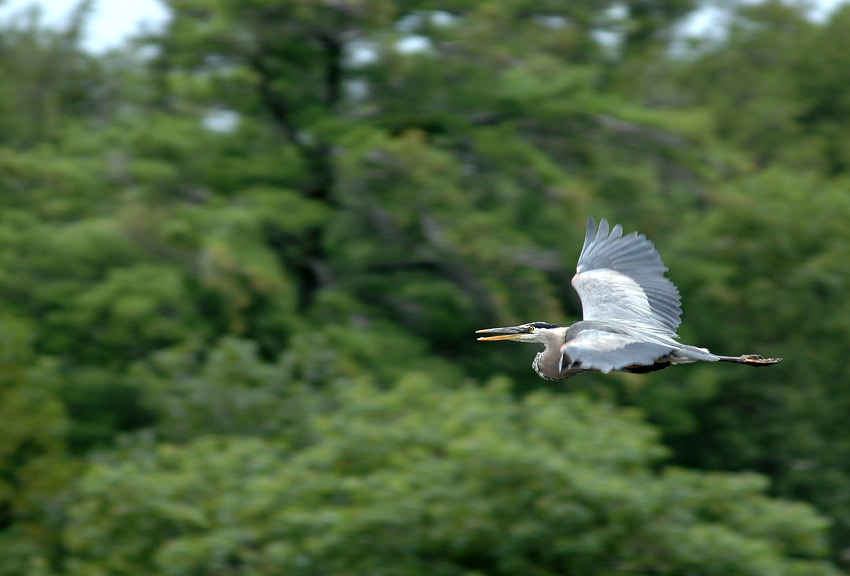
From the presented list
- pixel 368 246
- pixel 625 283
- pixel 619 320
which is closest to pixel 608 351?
pixel 619 320

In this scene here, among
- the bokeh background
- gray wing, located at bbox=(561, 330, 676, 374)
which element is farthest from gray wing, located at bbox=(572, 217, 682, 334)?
the bokeh background

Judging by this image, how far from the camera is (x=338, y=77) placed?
65.9 feet

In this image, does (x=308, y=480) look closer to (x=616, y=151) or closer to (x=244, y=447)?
(x=244, y=447)

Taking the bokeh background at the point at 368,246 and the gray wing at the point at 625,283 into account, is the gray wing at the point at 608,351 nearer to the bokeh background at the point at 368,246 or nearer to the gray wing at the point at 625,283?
the gray wing at the point at 625,283

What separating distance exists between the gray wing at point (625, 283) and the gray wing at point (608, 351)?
1.15 m

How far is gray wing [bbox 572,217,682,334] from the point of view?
793 cm

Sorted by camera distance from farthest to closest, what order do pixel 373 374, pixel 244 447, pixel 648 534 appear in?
pixel 373 374 → pixel 244 447 → pixel 648 534

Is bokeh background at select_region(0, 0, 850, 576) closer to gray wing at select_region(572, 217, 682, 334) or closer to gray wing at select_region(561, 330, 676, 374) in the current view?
gray wing at select_region(572, 217, 682, 334)

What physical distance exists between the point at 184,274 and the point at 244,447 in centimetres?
590

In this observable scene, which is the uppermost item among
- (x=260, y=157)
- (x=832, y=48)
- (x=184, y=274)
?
(x=832, y=48)

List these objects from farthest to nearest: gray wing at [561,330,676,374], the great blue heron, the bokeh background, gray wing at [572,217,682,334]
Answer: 1. the bokeh background
2. gray wing at [572,217,682,334]
3. the great blue heron
4. gray wing at [561,330,676,374]

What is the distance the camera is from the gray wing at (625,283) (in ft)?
26.0

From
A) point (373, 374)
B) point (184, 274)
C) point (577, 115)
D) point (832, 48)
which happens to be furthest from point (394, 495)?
point (832, 48)

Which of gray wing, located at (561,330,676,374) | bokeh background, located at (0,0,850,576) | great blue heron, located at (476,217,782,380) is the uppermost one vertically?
bokeh background, located at (0,0,850,576)
